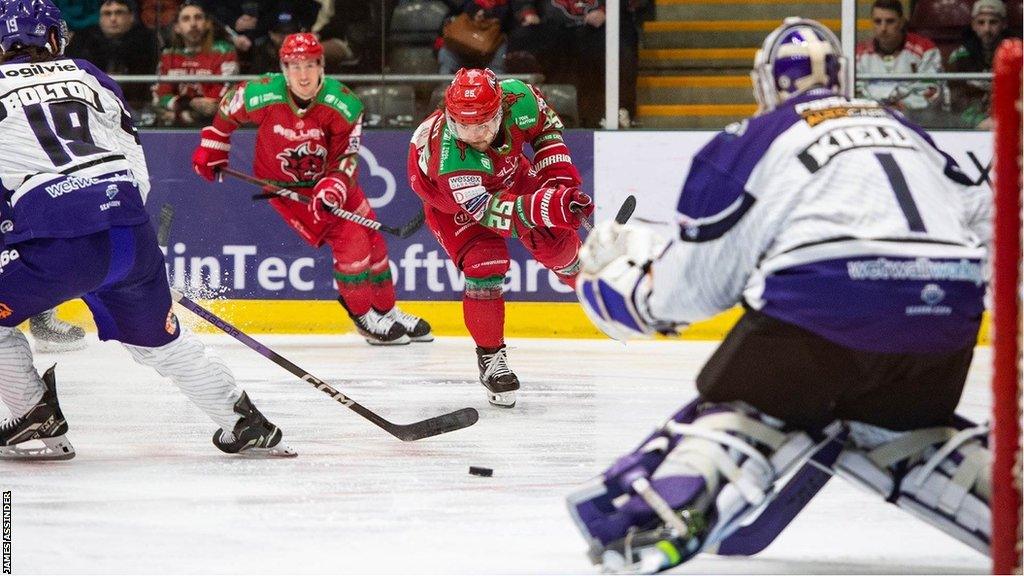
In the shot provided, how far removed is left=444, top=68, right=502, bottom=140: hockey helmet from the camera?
4363 mm

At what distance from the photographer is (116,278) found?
3.45 meters

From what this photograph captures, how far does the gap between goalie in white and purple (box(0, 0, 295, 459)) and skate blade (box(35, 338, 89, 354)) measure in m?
2.02

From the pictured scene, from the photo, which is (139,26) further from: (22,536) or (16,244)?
(22,536)

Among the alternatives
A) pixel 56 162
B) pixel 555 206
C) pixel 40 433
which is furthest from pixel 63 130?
pixel 555 206

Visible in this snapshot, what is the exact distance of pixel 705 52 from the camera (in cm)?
664

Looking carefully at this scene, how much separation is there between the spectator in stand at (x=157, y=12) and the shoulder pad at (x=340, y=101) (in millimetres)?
1272

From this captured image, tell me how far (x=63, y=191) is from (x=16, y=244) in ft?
0.57

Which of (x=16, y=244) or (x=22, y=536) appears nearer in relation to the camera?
(x=22, y=536)

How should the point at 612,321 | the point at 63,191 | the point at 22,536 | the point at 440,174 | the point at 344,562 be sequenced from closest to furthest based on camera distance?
the point at 612,321
the point at 344,562
the point at 22,536
the point at 63,191
the point at 440,174

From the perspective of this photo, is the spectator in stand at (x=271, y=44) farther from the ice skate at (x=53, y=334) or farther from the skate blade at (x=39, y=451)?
the skate blade at (x=39, y=451)

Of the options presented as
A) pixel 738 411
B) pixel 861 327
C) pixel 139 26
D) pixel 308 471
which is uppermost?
pixel 139 26

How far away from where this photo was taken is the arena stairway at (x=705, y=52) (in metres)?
6.32

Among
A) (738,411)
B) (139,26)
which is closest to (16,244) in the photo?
(738,411)

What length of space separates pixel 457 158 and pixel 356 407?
98 centimetres
